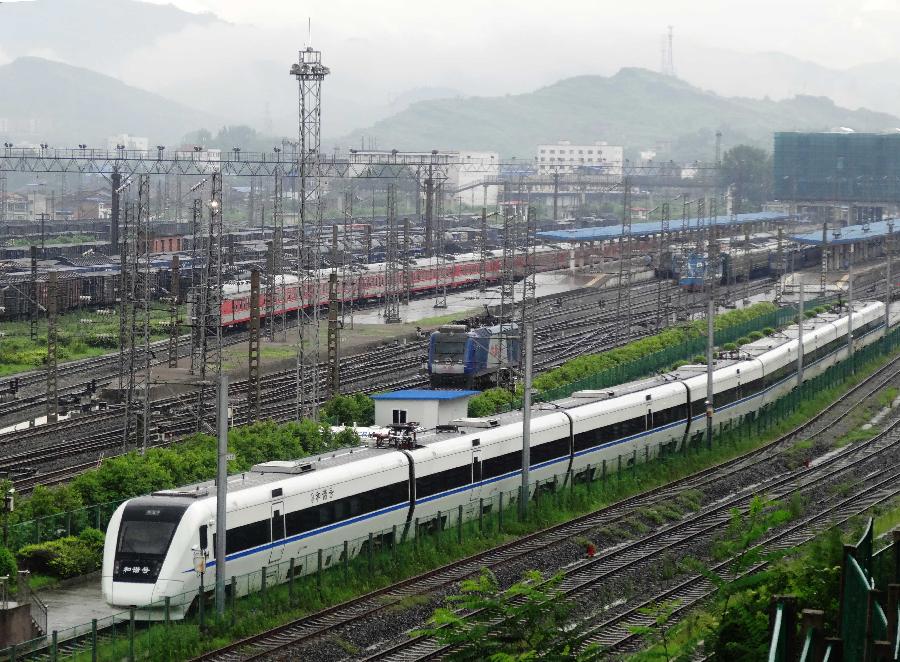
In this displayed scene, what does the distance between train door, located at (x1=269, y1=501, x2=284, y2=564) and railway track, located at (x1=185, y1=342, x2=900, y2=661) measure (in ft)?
5.64

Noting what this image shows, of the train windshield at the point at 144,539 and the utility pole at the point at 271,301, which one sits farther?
the utility pole at the point at 271,301

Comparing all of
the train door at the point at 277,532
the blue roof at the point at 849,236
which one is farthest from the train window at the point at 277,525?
the blue roof at the point at 849,236

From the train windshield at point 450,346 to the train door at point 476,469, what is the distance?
25641mm

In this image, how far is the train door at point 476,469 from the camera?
3484 centimetres

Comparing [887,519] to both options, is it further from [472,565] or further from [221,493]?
[221,493]

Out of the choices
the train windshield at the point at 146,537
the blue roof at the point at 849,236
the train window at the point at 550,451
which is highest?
the blue roof at the point at 849,236

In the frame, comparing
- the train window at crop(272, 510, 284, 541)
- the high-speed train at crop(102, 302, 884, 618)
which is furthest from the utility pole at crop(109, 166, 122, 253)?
the train window at crop(272, 510, 284, 541)

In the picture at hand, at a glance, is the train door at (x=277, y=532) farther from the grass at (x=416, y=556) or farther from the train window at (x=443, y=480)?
the train window at (x=443, y=480)

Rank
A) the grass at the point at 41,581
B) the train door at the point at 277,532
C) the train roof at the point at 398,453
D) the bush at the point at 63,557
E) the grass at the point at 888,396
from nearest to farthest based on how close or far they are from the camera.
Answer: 1. the train door at the point at 277,532
2. the train roof at the point at 398,453
3. the grass at the point at 41,581
4. the bush at the point at 63,557
5. the grass at the point at 888,396

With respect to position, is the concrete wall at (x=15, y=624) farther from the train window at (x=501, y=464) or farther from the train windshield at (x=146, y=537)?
the train window at (x=501, y=464)

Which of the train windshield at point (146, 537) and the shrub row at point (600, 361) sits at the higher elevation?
the train windshield at point (146, 537)

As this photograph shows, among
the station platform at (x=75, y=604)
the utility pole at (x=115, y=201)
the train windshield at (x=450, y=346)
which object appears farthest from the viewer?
the utility pole at (x=115, y=201)

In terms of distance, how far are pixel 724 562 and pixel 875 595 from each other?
21383mm

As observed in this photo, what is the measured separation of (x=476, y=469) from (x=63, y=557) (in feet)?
32.7
